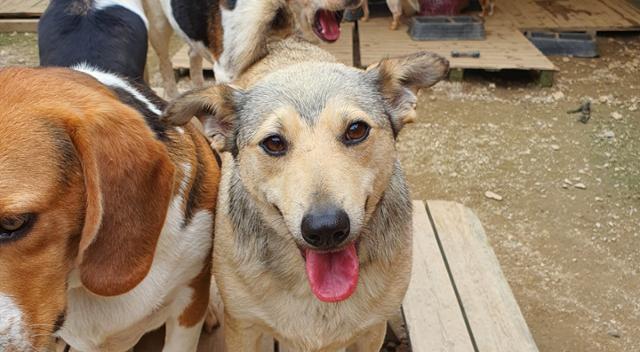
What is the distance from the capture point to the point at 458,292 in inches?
119

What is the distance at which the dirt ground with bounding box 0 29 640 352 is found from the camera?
3.72 metres

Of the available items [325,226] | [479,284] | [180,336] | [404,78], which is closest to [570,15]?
[479,284]

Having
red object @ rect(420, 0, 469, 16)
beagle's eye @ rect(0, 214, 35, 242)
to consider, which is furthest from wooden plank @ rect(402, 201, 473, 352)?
red object @ rect(420, 0, 469, 16)

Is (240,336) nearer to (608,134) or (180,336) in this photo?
(180,336)

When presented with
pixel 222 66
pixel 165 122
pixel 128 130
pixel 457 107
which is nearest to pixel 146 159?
pixel 128 130

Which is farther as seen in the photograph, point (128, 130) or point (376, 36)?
point (376, 36)

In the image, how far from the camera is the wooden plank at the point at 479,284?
276cm

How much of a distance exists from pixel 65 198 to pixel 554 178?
164 inches

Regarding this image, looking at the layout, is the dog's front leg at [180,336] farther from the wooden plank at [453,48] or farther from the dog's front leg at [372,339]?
the wooden plank at [453,48]

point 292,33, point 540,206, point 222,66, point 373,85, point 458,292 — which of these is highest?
point 373,85

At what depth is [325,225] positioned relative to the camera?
1.77m

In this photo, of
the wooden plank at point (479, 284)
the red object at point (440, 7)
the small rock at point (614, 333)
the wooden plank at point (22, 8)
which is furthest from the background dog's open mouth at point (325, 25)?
the wooden plank at point (22, 8)

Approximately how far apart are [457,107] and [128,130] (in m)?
4.73

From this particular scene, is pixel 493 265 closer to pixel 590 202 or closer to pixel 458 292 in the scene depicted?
pixel 458 292
